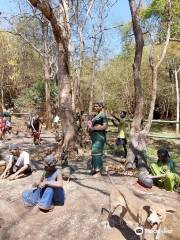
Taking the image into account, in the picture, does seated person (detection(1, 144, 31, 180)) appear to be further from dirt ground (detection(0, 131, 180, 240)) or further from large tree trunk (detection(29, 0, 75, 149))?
large tree trunk (detection(29, 0, 75, 149))

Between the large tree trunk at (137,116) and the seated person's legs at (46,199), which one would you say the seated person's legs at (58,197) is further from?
the large tree trunk at (137,116)

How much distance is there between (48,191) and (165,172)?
95.1 inches

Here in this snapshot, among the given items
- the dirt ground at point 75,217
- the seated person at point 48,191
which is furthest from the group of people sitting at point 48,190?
the dirt ground at point 75,217

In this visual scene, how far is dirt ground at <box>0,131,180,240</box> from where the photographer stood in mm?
5617

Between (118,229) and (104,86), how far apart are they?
31.6m

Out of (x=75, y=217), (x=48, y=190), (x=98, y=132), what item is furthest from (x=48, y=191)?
(x=98, y=132)

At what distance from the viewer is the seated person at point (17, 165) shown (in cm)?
870

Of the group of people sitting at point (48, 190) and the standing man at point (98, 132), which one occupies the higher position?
the standing man at point (98, 132)

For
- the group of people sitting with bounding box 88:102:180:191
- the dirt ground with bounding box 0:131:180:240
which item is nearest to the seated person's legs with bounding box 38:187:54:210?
the dirt ground with bounding box 0:131:180:240

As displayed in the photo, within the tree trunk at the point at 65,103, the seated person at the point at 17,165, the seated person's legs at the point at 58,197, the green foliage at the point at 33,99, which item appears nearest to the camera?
the seated person's legs at the point at 58,197

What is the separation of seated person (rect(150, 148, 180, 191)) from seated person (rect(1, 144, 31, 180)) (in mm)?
2746

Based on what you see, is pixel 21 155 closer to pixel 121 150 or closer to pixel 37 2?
pixel 37 2

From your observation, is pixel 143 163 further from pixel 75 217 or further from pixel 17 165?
pixel 75 217

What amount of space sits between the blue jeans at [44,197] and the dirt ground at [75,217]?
0.12 m
